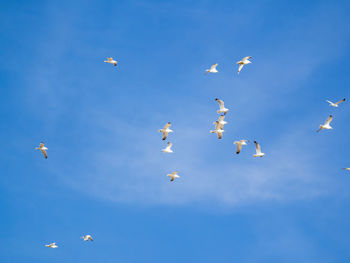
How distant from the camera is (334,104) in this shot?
1970 inches

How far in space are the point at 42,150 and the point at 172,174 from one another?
13.6 meters

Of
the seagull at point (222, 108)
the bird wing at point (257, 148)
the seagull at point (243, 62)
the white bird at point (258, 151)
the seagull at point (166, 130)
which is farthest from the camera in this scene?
the seagull at point (166, 130)

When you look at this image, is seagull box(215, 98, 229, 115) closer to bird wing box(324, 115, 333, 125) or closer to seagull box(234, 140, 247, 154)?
seagull box(234, 140, 247, 154)

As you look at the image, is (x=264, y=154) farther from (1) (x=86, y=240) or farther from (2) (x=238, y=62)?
(1) (x=86, y=240)

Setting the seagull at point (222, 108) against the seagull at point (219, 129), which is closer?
the seagull at point (222, 108)

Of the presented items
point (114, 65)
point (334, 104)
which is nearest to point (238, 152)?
point (334, 104)

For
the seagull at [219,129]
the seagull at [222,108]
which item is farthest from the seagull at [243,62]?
the seagull at [219,129]

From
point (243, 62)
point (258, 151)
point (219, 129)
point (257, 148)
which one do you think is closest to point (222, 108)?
point (219, 129)

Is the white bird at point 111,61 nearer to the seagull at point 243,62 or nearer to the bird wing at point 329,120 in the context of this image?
the seagull at point 243,62

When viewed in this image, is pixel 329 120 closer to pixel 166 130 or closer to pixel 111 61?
pixel 166 130

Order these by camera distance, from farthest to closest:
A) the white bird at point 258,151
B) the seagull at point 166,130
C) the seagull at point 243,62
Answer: the seagull at point 166,130 → the seagull at point 243,62 → the white bird at point 258,151

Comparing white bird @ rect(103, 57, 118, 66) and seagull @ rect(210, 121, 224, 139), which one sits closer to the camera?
seagull @ rect(210, 121, 224, 139)

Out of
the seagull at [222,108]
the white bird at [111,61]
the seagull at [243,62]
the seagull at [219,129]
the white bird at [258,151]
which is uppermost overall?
the white bird at [111,61]

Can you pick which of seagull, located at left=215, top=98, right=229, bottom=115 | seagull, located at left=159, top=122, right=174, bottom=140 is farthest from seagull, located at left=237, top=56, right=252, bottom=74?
seagull, located at left=159, top=122, right=174, bottom=140
